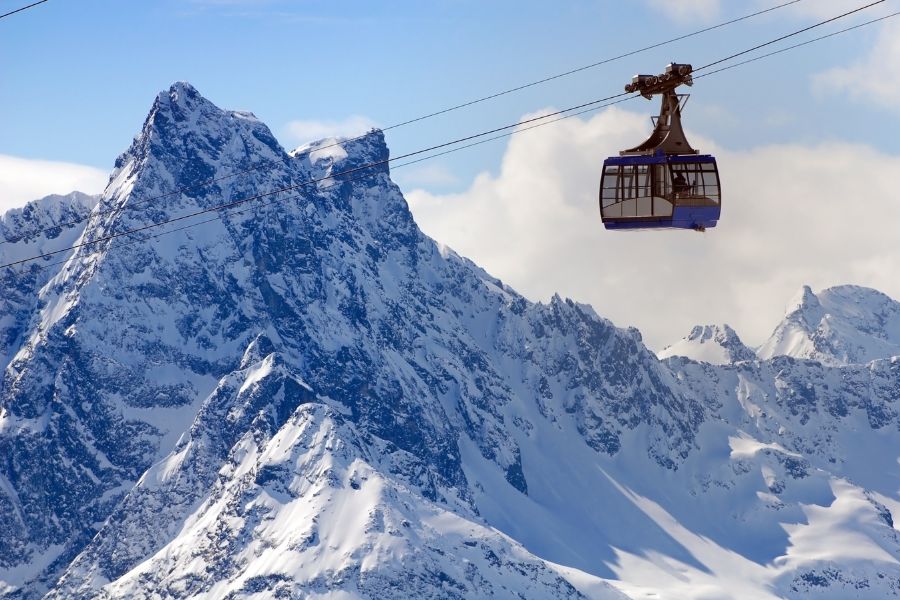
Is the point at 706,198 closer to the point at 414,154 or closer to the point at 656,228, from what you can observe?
the point at 656,228

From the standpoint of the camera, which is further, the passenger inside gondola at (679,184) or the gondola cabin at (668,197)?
the passenger inside gondola at (679,184)

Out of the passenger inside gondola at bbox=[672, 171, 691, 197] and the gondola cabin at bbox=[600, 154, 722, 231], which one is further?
the passenger inside gondola at bbox=[672, 171, 691, 197]

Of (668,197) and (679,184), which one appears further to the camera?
(679,184)

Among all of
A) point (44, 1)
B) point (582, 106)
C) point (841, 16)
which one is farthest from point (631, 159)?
point (44, 1)

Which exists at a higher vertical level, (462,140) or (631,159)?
(631,159)

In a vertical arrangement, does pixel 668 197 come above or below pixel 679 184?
below

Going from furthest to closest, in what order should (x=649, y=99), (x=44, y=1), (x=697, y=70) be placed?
(x=649, y=99)
(x=697, y=70)
(x=44, y=1)

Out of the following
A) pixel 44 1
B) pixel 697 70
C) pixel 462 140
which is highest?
pixel 697 70

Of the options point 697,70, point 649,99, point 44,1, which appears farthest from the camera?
point 649,99
